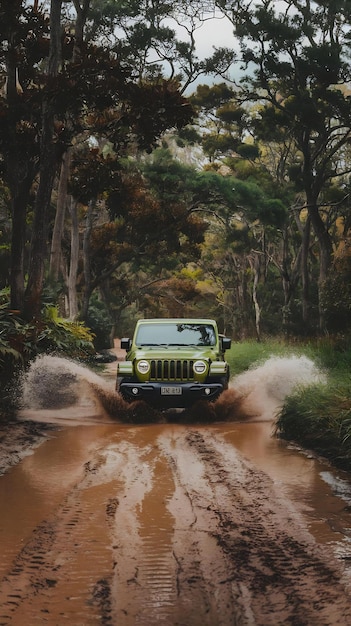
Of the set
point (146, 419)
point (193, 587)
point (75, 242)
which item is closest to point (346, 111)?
point (75, 242)

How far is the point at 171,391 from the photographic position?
13.7 m

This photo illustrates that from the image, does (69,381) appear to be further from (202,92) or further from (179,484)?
(202,92)

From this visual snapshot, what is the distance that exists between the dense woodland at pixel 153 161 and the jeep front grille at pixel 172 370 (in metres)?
2.28

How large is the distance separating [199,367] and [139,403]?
4.12 feet

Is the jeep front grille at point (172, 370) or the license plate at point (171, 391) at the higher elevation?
the jeep front grille at point (172, 370)

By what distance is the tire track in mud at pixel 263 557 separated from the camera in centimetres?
438

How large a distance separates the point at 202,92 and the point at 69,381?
23.0 m

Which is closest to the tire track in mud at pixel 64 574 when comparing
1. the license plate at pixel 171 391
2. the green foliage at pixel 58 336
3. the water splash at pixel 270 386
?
the license plate at pixel 171 391

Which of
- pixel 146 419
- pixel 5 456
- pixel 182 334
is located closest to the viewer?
pixel 5 456

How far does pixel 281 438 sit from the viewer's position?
38.4ft

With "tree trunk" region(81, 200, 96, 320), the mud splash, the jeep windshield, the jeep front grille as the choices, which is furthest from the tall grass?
"tree trunk" region(81, 200, 96, 320)

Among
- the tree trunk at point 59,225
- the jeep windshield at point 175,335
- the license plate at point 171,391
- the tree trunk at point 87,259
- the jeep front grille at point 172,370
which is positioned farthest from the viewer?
the tree trunk at point 87,259

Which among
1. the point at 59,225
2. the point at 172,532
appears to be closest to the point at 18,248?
the point at 59,225

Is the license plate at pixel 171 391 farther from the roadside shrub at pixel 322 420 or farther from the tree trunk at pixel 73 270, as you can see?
the tree trunk at pixel 73 270
